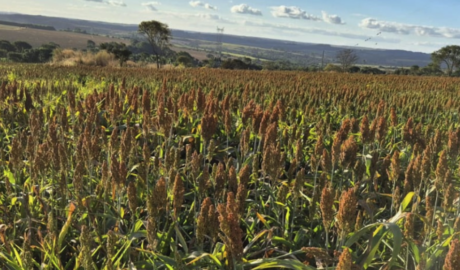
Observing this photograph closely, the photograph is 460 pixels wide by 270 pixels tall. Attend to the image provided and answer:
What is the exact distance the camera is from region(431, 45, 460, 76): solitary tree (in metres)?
67.1

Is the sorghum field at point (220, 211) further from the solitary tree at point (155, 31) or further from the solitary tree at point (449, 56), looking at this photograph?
the solitary tree at point (449, 56)

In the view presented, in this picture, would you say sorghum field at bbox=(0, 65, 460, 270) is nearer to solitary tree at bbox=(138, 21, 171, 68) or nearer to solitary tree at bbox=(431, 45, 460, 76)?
solitary tree at bbox=(138, 21, 171, 68)

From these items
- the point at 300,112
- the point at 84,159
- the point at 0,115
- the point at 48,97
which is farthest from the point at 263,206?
the point at 48,97

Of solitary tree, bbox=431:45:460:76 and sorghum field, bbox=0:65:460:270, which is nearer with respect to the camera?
sorghum field, bbox=0:65:460:270

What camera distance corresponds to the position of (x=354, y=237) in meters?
1.79

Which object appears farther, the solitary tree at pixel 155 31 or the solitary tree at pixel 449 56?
the solitary tree at pixel 449 56

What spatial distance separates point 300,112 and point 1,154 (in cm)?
394

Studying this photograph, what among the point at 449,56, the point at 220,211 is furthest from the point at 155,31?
the point at 220,211

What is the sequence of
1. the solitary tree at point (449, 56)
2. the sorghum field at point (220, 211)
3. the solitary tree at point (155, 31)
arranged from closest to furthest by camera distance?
the sorghum field at point (220, 211)
the solitary tree at point (155, 31)
the solitary tree at point (449, 56)

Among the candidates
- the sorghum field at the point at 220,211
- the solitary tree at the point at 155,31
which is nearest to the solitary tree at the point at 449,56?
the solitary tree at the point at 155,31

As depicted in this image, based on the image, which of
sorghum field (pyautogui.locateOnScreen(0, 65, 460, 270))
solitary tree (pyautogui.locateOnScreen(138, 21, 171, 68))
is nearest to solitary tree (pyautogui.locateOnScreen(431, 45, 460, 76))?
solitary tree (pyautogui.locateOnScreen(138, 21, 171, 68))

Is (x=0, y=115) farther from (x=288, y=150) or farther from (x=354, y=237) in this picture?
(x=354, y=237)

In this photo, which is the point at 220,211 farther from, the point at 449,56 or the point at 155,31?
the point at 449,56

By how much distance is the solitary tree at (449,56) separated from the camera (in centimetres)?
6706
